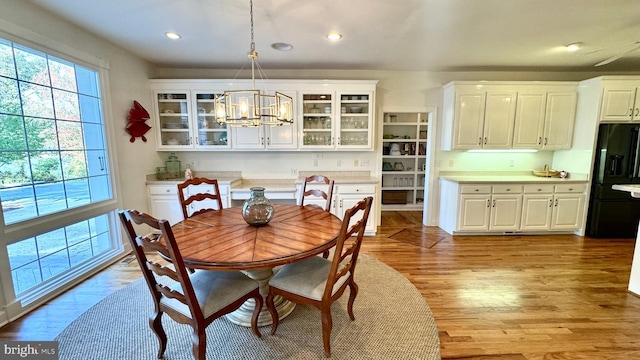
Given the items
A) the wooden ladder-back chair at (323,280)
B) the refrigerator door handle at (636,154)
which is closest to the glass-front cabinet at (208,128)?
the wooden ladder-back chair at (323,280)

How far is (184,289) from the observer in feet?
4.46

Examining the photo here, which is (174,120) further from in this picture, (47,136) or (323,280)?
(323,280)

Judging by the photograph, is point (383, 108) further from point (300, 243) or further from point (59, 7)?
point (59, 7)

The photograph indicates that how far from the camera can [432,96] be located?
13.6 ft

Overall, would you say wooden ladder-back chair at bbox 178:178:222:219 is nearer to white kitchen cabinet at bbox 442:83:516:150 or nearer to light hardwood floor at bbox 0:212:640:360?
light hardwood floor at bbox 0:212:640:360

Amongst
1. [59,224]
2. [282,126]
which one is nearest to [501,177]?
[282,126]

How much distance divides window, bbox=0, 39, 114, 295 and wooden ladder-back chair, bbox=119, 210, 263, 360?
1553 mm

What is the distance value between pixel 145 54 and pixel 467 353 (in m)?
4.56

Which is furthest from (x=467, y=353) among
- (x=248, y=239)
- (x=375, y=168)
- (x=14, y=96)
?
(x=14, y=96)

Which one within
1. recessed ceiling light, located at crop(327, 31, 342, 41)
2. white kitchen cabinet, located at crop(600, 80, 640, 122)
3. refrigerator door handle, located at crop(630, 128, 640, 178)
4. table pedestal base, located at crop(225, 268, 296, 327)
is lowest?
table pedestal base, located at crop(225, 268, 296, 327)

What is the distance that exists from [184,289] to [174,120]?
326 cm

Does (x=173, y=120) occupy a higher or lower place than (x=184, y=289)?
higher

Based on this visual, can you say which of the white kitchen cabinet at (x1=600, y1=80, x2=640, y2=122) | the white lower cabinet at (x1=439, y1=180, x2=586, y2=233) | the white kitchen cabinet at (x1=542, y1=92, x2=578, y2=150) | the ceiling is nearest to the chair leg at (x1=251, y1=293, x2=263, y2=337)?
the ceiling

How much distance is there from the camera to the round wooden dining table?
4.69 ft
